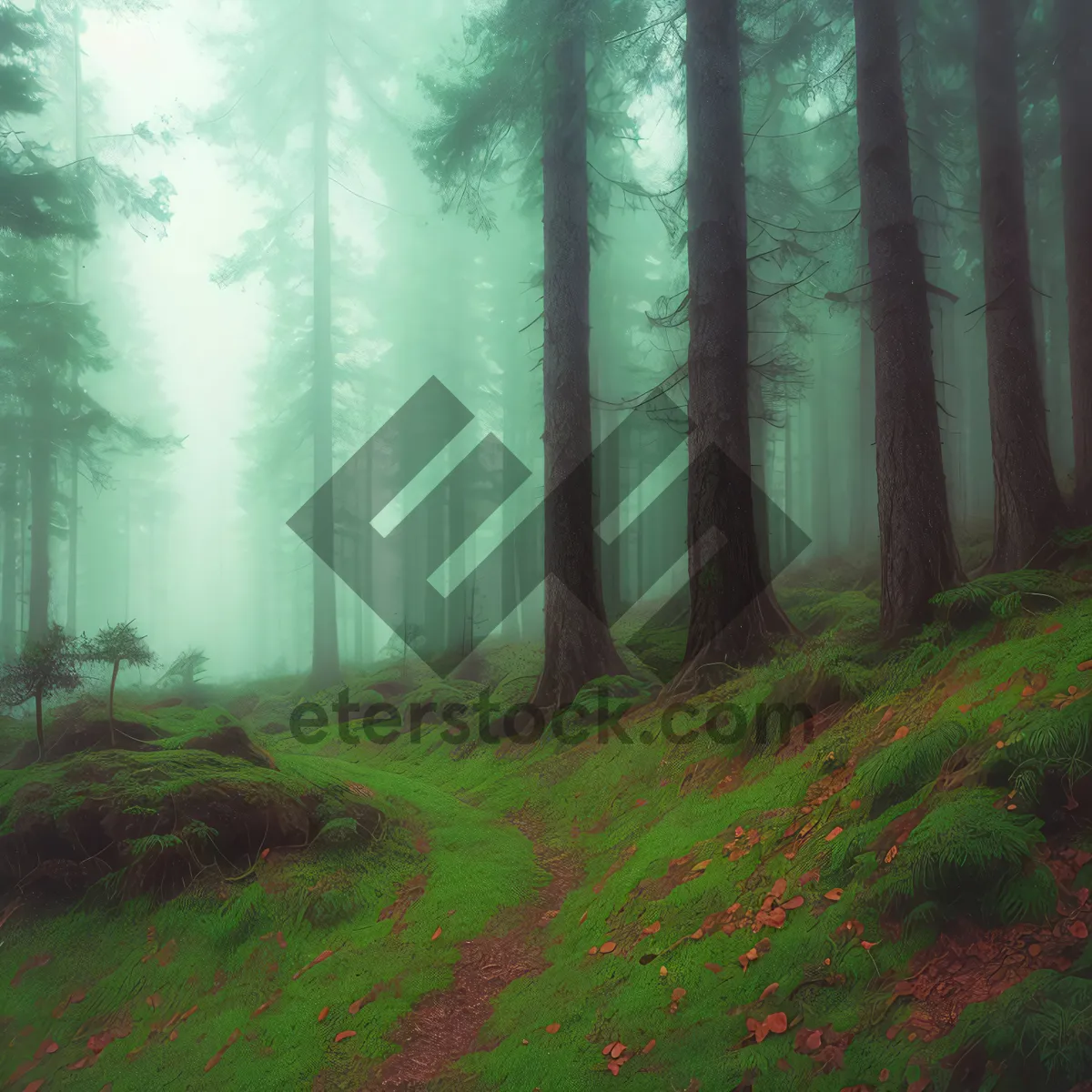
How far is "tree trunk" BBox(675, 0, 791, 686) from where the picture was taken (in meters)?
8.16

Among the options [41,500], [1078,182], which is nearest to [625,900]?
[1078,182]

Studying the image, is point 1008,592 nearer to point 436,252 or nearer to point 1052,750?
point 1052,750

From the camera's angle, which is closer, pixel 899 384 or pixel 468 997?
pixel 468 997

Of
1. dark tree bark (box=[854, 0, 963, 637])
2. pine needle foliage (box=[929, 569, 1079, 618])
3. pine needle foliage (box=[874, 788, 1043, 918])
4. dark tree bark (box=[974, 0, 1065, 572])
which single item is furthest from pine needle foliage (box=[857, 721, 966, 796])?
dark tree bark (box=[974, 0, 1065, 572])

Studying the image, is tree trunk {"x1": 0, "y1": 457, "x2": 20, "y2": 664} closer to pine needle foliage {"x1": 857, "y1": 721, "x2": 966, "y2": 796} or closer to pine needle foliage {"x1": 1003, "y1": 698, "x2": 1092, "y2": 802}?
pine needle foliage {"x1": 857, "y1": 721, "x2": 966, "y2": 796}

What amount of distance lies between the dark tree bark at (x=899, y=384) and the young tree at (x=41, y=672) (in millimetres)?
8150

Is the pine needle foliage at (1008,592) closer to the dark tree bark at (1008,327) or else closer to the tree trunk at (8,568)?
the dark tree bark at (1008,327)

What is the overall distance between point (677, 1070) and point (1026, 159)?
18248 millimetres

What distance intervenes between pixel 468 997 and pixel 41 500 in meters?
20.6

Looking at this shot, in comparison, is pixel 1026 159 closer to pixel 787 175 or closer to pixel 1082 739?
pixel 787 175

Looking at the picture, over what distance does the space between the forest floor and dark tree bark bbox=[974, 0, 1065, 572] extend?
1642 millimetres

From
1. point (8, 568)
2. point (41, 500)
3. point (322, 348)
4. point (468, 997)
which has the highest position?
point (322, 348)

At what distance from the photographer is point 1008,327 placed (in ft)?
28.7

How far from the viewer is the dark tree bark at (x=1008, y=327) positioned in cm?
818
